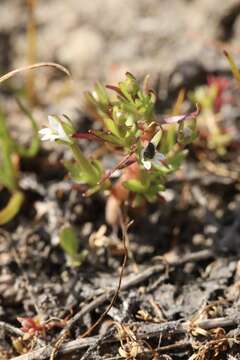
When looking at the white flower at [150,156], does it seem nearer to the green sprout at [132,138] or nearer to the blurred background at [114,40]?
the green sprout at [132,138]

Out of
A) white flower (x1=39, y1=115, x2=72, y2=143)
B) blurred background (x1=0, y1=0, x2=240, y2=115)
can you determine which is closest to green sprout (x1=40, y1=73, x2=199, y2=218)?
white flower (x1=39, y1=115, x2=72, y2=143)

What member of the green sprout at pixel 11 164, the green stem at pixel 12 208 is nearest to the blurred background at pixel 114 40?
the green sprout at pixel 11 164

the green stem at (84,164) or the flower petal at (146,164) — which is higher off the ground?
the green stem at (84,164)

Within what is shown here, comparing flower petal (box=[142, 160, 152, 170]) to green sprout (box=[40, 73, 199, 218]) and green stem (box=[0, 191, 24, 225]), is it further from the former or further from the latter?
green stem (box=[0, 191, 24, 225])

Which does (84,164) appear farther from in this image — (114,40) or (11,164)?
(114,40)

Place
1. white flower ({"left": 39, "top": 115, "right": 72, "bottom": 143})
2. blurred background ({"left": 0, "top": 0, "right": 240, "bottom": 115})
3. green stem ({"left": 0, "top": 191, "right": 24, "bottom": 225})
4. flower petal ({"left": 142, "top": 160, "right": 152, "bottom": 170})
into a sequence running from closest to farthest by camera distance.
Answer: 1. flower petal ({"left": 142, "top": 160, "right": 152, "bottom": 170})
2. white flower ({"left": 39, "top": 115, "right": 72, "bottom": 143})
3. green stem ({"left": 0, "top": 191, "right": 24, "bottom": 225})
4. blurred background ({"left": 0, "top": 0, "right": 240, "bottom": 115})

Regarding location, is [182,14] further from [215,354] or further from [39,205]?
[215,354]

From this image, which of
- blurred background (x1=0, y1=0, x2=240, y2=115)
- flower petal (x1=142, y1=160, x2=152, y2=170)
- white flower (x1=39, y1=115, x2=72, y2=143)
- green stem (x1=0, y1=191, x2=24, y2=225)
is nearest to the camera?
flower petal (x1=142, y1=160, x2=152, y2=170)
